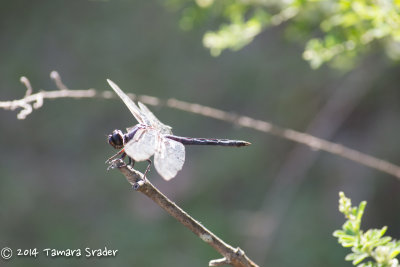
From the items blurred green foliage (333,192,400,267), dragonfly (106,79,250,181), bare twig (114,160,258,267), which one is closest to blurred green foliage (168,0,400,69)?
dragonfly (106,79,250,181)

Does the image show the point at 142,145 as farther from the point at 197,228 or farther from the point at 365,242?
the point at 365,242

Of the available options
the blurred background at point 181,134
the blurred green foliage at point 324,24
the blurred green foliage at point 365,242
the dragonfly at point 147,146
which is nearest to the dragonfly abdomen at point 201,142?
the dragonfly at point 147,146

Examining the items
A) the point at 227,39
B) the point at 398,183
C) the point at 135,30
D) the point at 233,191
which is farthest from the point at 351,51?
the point at 135,30

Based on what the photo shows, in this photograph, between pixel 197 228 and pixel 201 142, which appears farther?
pixel 201 142

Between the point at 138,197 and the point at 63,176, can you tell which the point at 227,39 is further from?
the point at 63,176

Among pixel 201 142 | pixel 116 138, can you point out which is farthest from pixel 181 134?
pixel 116 138
